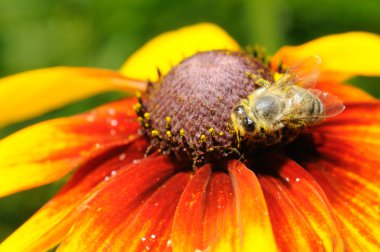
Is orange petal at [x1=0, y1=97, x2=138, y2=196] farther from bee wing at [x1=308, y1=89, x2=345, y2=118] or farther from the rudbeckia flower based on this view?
bee wing at [x1=308, y1=89, x2=345, y2=118]

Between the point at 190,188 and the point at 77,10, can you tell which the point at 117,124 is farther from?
the point at 77,10

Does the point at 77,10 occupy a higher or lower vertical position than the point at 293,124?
higher

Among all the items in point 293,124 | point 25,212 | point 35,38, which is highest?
point 35,38

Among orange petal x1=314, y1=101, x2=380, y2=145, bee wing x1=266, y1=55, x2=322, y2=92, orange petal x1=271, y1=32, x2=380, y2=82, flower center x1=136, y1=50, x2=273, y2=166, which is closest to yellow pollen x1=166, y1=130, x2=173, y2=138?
flower center x1=136, y1=50, x2=273, y2=166

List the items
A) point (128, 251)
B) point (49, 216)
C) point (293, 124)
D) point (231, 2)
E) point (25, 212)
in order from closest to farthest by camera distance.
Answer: point (128, 251) < point (293, 124) < point (49, 216) < point (25, 212) < point (231, 2)

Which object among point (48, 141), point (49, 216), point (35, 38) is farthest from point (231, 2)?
point (49, 216)

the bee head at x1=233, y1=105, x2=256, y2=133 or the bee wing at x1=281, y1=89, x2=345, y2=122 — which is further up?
the bee head at x1=233, y1=105, x2=256, y2=133

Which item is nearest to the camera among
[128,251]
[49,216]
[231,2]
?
[128,251]

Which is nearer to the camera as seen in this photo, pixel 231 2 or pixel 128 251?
pixel 128 251
